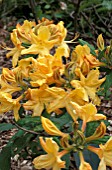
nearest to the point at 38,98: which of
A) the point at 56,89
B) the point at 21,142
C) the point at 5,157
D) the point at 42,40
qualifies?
the point at 56,89

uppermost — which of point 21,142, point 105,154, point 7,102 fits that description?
point 7,102

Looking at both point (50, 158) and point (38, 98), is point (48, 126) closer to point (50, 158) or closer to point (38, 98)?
Answer: point (50, 158)

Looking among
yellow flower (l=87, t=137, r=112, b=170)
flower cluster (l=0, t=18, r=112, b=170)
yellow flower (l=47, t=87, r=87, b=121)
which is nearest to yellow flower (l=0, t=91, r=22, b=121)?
flower cluster (l=0, t=18, r=112, b=170)

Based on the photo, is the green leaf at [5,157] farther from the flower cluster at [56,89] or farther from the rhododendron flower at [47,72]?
the rhododendron flower at [47,72]

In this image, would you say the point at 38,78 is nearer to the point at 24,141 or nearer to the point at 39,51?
the point at 39,51

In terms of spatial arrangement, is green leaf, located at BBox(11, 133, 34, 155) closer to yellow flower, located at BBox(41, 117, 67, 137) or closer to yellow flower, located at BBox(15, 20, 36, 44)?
yellow flower, located at BBox(15, 20, 36, 44)

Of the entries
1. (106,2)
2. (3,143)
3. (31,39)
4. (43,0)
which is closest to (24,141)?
(31,39)
